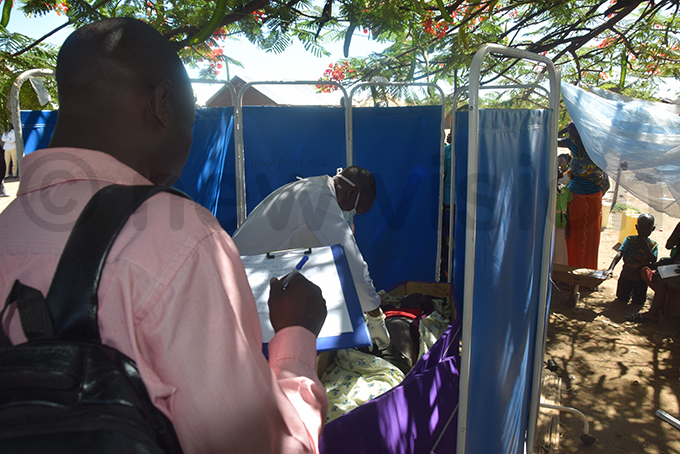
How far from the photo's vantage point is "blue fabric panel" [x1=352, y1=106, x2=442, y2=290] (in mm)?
4164

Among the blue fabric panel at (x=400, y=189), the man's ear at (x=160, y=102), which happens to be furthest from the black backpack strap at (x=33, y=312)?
the blue fabric panel at (x=400, y=189)

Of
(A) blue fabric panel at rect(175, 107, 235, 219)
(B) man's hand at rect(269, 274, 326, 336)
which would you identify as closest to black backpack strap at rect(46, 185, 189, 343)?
(B) man's hand at rect(269, 274, 326, 336)

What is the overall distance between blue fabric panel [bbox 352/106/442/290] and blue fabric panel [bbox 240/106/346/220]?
23 centimetres

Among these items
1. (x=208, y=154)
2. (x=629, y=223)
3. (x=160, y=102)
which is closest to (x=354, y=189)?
(x=208, y=154)

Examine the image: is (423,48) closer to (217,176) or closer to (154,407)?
(217,176)

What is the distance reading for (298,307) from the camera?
3.36 ft

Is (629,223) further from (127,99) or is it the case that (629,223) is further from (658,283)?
(127,99)

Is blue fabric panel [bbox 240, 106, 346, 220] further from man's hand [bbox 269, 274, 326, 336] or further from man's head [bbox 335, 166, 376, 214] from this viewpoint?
man's hand [bbox 269, 274, 326, 336]

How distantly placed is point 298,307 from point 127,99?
0.56m

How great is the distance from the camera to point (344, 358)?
7.63 ft

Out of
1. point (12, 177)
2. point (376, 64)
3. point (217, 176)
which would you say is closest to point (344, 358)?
point (217, 176)

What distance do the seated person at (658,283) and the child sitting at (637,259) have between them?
13 centimetres

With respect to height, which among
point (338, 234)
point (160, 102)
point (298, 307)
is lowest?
point (338, 234)

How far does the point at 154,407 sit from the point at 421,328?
2394 millimetres
